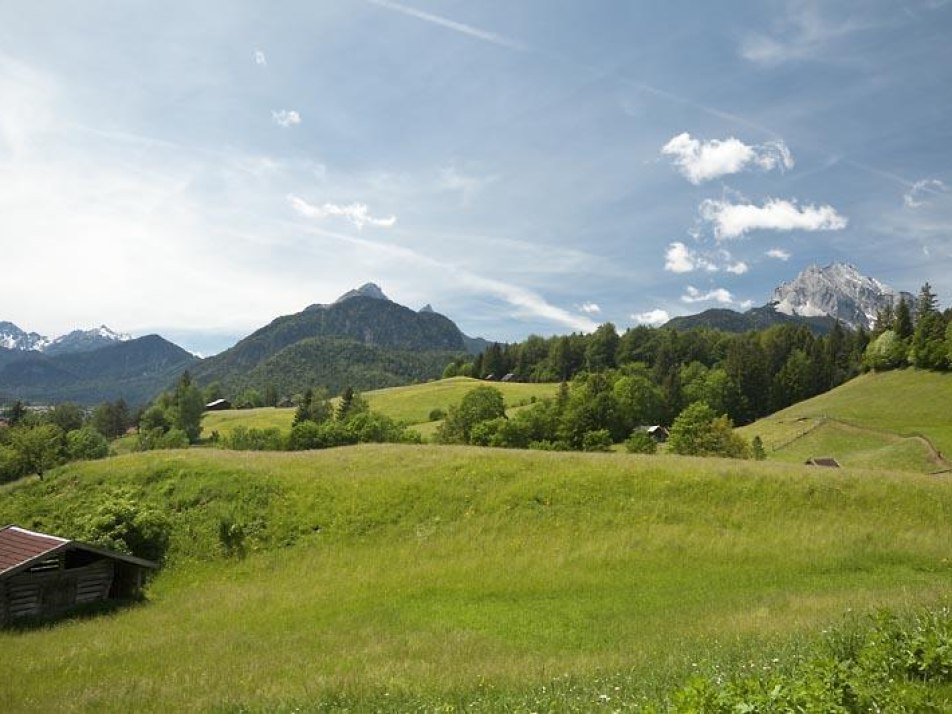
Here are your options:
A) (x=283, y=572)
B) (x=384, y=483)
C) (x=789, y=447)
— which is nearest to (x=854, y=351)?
(x=789, y=447)

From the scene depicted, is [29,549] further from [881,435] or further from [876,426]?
[876,426]

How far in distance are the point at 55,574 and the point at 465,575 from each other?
19.2 m

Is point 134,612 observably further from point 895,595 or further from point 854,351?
point 854,351

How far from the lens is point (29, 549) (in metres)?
27.7

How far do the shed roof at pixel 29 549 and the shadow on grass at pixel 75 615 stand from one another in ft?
6.23

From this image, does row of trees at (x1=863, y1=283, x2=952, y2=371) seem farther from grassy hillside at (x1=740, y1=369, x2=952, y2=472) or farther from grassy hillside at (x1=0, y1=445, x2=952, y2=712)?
grassy hillside at (x1=0, y1=445, x2=952, y2=712)

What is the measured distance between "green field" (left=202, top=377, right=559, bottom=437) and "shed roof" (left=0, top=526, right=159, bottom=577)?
318ft

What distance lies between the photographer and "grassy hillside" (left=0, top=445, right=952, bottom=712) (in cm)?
1381

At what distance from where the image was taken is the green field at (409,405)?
140250mm

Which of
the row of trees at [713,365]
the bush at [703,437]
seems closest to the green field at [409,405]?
the row of trees at [713,365]

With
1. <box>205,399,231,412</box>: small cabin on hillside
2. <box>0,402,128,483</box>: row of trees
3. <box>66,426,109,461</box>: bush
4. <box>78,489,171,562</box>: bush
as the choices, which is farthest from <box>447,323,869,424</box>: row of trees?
<box>66,426,109,461</box>: bush

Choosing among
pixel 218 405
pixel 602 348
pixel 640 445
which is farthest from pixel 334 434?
pixel 218 405

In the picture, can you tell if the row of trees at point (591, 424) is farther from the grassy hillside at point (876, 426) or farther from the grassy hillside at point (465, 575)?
the grassy hillside at point (465, 575)

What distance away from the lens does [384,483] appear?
41312 mm
